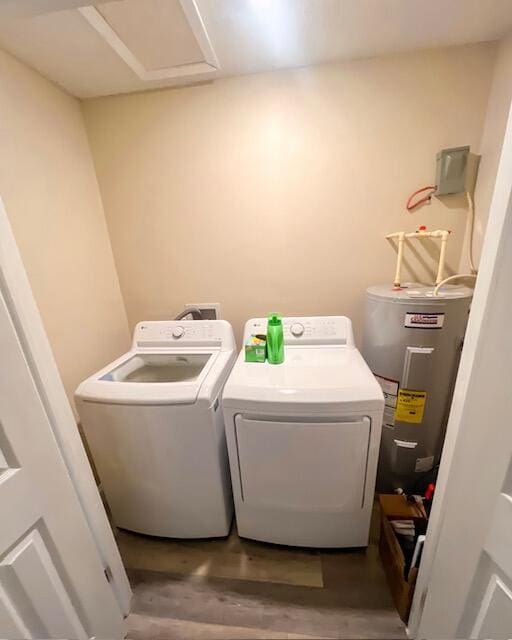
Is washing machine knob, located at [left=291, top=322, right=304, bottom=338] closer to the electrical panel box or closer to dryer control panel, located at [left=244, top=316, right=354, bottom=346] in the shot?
dryer control panel, located at [left=244, top=316, right=354, bottom=346]

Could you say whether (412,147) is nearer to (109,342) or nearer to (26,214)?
(26,214)

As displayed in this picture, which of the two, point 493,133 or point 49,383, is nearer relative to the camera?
point 49,383

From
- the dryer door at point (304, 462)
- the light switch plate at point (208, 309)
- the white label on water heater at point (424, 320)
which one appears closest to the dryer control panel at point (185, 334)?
the light switch plate at point (208, 309)

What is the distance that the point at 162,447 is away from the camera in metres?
1.16

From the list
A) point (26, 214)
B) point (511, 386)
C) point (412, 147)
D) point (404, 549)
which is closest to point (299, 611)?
point (404, 549)

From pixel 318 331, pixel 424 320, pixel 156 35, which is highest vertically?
pixel 156 35

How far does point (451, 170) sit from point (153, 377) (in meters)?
2.00

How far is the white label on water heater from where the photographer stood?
3.97 feet

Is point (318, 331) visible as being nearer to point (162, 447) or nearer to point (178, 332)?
point (178, 332)

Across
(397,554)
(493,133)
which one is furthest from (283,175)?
(397,554)

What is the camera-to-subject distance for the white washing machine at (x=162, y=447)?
112cm

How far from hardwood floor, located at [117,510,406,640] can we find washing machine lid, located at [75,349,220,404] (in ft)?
2.93

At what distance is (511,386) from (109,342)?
1959 millimetres

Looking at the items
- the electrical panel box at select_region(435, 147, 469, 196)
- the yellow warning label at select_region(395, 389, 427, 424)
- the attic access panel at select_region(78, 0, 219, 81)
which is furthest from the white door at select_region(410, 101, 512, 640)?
the attic access panel at select_region(78, 0, 219, 81)
